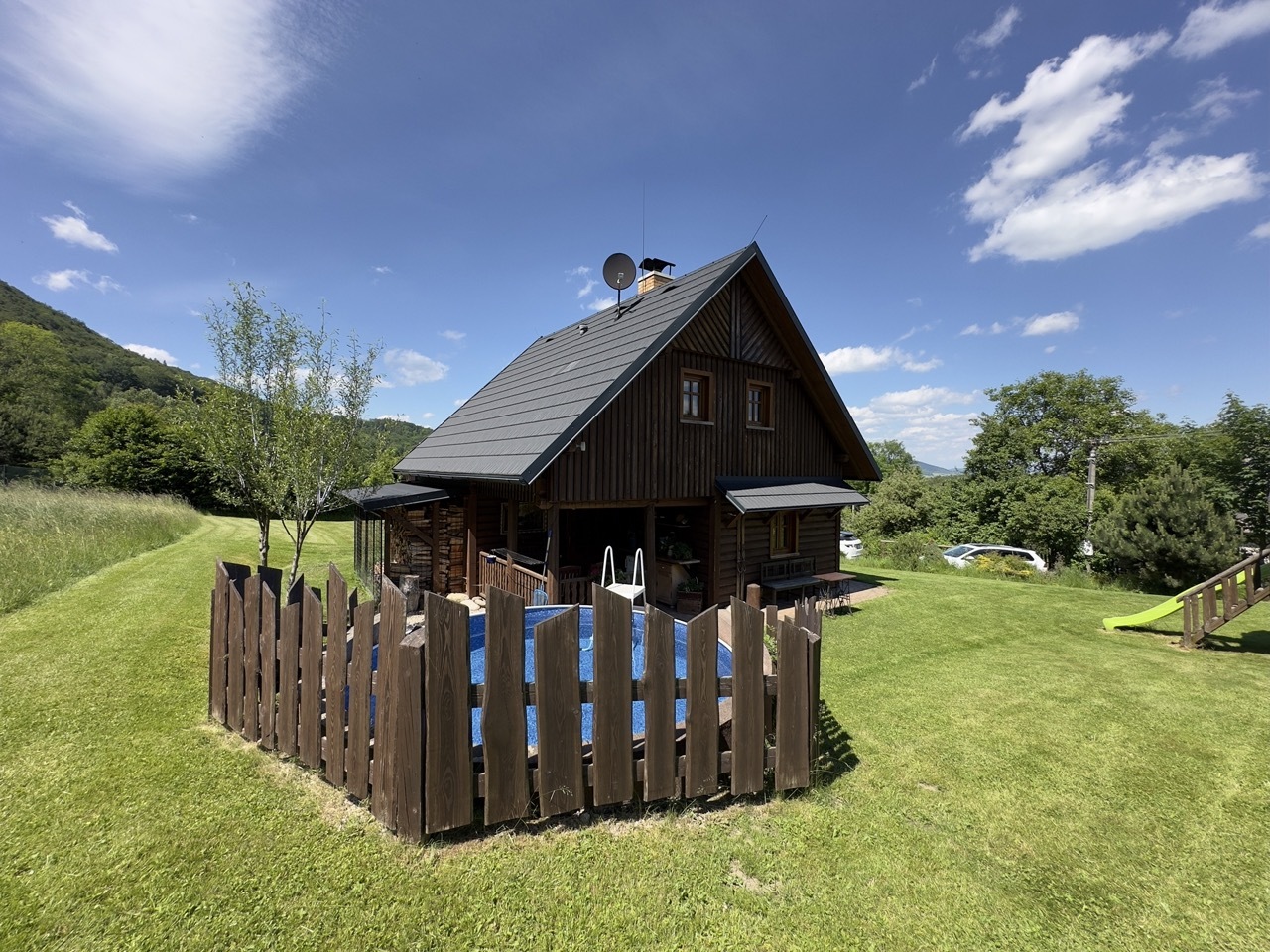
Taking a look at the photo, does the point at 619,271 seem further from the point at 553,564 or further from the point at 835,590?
the point at 835,590

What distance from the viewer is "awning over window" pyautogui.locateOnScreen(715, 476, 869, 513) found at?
1099cm

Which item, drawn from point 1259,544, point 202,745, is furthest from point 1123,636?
point 1259,544

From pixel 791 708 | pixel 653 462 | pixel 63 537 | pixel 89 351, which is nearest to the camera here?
pixel 791 708

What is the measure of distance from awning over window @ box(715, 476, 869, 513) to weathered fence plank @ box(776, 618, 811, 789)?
6539 mm

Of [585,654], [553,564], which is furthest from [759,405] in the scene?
[585,654]

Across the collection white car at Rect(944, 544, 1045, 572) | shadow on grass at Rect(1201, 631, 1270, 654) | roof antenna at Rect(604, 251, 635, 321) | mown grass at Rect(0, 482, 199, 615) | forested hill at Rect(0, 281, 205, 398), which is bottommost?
white car at Rect(944, 544, 1045, 572)

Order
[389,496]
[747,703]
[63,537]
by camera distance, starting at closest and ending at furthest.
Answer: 1. [747,703]
2. [63,537]
3. [389,496]

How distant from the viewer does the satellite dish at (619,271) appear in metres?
13.6

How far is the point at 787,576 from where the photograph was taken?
1319cm

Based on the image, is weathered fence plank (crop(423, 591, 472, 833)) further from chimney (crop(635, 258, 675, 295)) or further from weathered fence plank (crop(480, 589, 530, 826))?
chimney (crop(635, 258, 675, 295))

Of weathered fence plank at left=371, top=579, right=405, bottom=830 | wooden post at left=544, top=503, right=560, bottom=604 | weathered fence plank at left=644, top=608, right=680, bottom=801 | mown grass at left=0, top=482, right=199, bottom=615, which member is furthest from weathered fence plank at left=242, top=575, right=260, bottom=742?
mown grass at left=0, top=482, right=199, bottom=615

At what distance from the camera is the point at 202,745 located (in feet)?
14.9

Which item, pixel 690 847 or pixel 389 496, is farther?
pixel 389 496

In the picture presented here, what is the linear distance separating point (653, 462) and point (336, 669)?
291 inches
